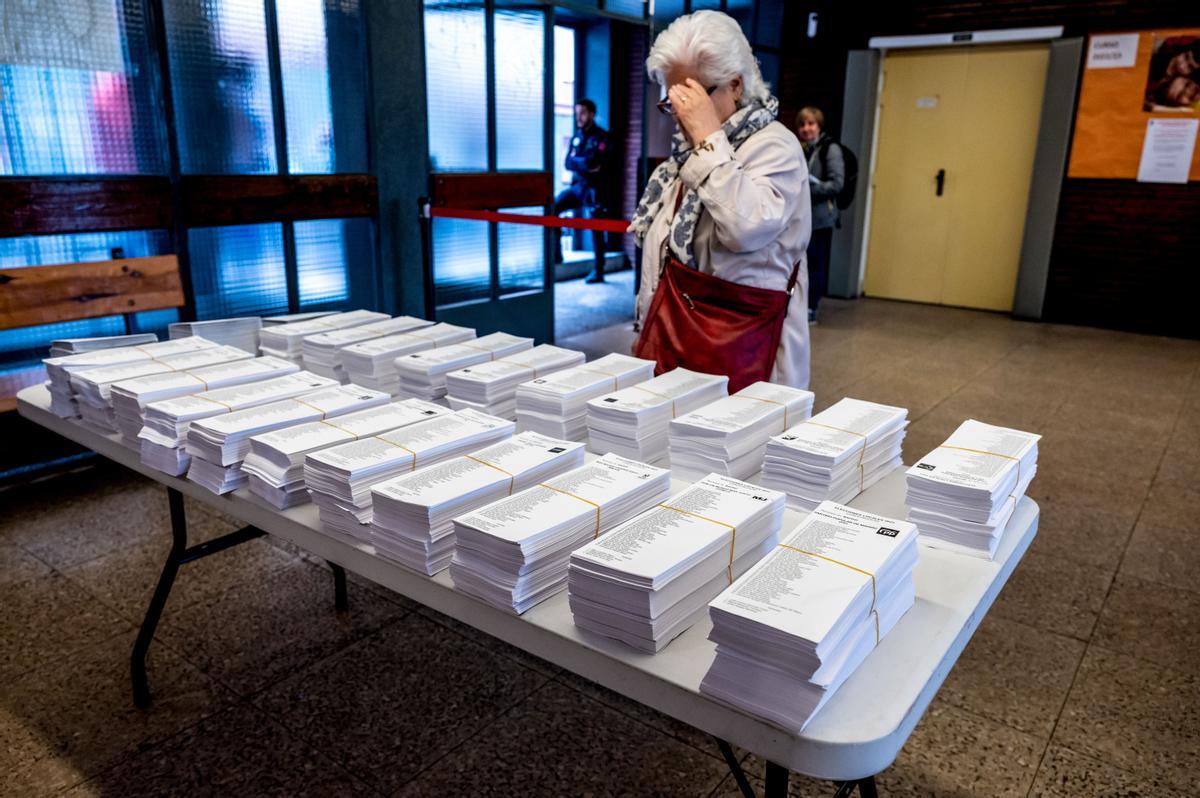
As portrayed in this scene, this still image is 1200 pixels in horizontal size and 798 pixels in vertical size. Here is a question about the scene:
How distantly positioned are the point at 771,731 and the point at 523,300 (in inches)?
195

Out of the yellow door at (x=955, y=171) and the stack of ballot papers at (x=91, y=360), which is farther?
the yellow door at (x=955, y=171)

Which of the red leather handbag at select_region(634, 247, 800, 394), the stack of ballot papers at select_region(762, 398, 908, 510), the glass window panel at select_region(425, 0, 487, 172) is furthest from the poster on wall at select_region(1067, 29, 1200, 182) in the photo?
the stack of ballot papers at select_region(762, 398, 908, 510)

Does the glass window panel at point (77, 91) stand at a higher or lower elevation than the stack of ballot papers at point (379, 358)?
higher

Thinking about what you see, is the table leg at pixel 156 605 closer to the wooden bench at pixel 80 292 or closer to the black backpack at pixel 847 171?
the wooden bench at pixel 80 292

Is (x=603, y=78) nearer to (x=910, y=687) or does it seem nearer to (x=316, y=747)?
(x=316, y=747)

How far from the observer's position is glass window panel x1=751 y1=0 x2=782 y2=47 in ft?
25.7

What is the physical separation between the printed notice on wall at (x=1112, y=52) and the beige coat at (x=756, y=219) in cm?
621

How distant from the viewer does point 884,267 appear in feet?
28.0

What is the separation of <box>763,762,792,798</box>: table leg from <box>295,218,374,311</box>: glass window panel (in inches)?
152

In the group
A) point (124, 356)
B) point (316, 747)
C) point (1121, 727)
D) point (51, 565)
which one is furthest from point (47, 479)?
point (1121, 727)

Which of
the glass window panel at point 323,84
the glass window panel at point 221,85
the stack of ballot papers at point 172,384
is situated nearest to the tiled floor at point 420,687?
the stack of ballot papers at point 172,384

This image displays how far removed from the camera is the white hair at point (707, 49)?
6.33 ft

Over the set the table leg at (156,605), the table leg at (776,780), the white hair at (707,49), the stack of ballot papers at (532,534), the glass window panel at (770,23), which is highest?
the glass window panel at (770,23)

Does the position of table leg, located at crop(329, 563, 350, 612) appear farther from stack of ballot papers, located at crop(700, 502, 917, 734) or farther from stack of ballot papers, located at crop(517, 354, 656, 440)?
stack of ballot papers, located at crop(700, 502, 917, 734)
